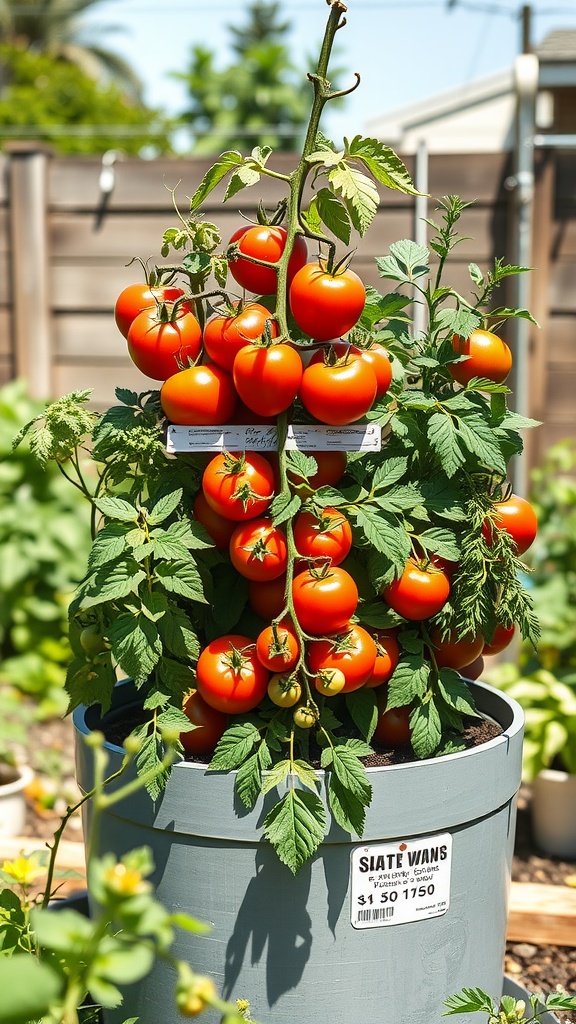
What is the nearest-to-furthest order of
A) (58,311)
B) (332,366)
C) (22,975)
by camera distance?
(22,975), (332,366), (58,311)

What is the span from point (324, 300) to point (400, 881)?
67 cm

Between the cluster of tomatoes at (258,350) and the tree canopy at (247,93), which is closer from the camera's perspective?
the cluster of tomatoes at (258,350)

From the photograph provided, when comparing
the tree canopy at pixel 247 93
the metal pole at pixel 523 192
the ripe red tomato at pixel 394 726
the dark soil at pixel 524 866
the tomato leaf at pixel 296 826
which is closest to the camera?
the tomato leaf at pixel 296 826

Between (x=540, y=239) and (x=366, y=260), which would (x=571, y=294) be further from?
(x=366, y=260)

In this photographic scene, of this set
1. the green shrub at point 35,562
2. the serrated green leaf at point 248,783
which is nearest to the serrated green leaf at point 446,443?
the serrated green leaf at point 248,783

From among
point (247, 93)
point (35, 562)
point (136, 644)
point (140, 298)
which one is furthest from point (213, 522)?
point (247, 93)

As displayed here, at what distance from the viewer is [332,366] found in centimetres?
112

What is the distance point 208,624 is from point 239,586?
7cm

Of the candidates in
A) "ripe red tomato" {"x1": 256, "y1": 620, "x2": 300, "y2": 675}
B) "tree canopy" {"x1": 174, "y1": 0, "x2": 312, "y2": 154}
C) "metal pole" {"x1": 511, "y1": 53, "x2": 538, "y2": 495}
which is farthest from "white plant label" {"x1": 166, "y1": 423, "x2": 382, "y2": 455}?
"tree canopy" {"x1": 174, "y1": 0, "x2": 312, "y2": 154}

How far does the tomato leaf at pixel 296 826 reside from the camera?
1.05 metres

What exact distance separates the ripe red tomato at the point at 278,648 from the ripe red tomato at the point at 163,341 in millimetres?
346

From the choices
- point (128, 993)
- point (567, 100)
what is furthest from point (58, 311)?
point (567, 100)

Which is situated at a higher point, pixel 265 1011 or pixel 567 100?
pixel 567 100

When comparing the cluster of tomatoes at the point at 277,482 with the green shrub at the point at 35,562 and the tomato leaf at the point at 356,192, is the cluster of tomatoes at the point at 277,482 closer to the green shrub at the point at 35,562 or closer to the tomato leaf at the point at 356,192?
the tomato leaf at the point at 356,192
